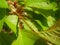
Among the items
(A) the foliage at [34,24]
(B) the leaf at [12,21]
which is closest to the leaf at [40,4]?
(A) the foliage at [34,24]

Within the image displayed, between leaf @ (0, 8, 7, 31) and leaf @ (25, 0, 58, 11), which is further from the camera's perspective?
leaf @ (25, 0, 58, 11)

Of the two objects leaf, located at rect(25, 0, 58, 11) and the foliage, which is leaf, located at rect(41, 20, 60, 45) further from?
leaf, located at rect(25, 0, 58, 11)

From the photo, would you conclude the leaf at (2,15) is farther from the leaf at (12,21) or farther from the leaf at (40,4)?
the leaf at (40,4)

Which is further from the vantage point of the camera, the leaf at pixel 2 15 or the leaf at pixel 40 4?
the leaf at pixel 40 4

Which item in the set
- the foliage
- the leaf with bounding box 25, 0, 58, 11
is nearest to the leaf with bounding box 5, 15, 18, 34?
the foliage

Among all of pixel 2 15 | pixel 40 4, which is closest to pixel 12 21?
pixel 2 15

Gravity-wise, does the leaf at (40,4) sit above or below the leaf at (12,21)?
above

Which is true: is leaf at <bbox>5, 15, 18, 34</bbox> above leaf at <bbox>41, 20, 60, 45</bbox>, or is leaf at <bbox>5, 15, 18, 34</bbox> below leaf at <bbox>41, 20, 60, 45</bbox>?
below

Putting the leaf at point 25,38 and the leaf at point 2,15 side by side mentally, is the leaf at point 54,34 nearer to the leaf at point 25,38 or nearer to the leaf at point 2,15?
the leaf at point 25,38

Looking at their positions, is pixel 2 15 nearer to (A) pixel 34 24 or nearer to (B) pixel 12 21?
(B) pixel 12 21
